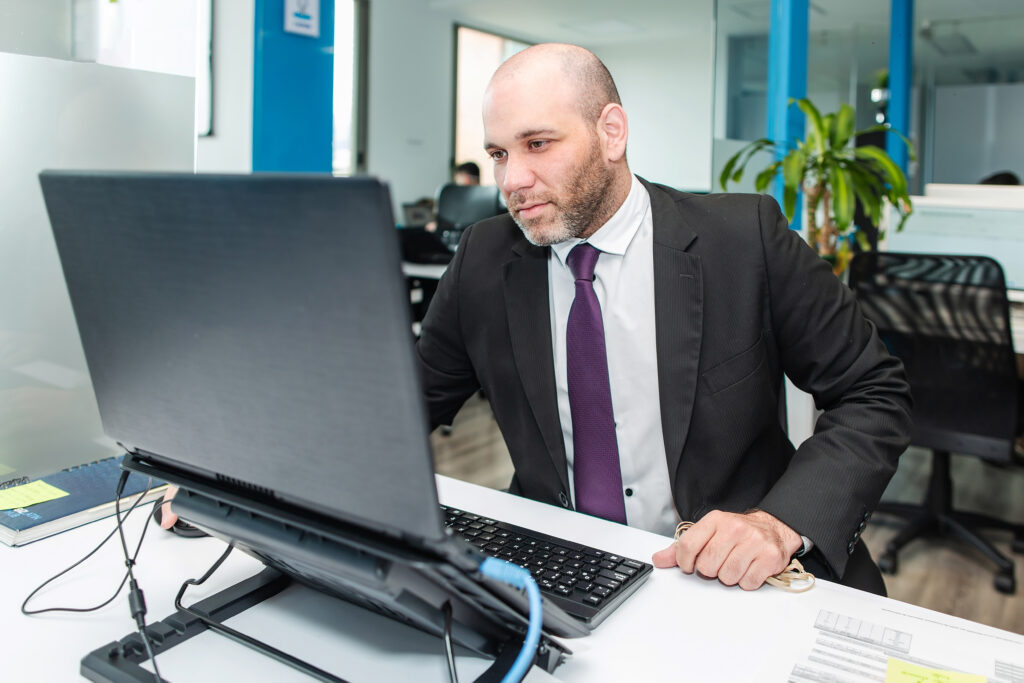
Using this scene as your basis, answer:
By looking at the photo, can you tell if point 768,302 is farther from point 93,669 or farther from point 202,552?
point 93,669

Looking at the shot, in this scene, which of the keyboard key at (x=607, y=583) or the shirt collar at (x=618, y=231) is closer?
the keyboard key at (x=607, y=583)

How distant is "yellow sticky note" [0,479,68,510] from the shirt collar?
83 cm

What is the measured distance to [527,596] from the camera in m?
0.65

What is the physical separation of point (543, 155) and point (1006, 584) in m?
2.15

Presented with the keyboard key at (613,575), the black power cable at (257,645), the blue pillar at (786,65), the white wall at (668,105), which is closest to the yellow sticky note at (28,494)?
the black power cable at (257,645)

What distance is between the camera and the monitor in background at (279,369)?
49 cm

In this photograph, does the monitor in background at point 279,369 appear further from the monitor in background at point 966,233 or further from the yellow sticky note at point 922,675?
the monitor in background at point 966,233

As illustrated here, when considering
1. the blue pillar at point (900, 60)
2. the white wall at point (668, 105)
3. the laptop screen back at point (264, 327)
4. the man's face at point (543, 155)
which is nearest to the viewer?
the laptop screen back at point (264, 327)

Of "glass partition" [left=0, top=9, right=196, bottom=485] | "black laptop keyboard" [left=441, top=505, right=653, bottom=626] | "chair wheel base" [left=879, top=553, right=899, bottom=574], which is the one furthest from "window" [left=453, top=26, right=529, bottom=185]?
"black laptop keyboard" [left=441, top=505, right=653, bottom=626]

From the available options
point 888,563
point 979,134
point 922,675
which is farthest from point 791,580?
point 979,134

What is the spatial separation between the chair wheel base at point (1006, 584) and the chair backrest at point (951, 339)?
1.17 ft

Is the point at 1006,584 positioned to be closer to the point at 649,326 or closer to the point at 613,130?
the point at 649,326

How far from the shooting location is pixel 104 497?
44.4 inches

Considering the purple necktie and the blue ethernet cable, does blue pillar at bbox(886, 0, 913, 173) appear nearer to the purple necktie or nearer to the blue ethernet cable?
the purple necktie
